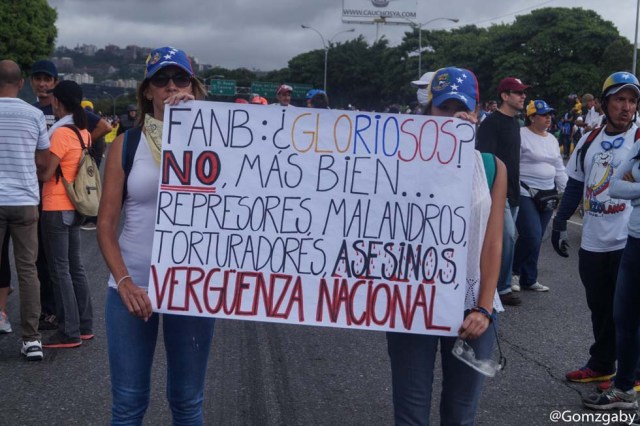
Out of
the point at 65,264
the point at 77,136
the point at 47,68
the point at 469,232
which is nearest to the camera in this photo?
the point at 469,232

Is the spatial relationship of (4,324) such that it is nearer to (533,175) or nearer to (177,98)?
(177,98)

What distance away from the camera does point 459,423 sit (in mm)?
3062

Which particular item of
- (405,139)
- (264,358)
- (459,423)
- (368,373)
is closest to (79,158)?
(264,358)

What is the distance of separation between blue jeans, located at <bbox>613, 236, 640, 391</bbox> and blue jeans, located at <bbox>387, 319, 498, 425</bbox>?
174 centimetres

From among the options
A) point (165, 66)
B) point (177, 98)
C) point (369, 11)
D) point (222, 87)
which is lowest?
point (177, 98)

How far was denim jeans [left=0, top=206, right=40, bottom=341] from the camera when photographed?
548cm

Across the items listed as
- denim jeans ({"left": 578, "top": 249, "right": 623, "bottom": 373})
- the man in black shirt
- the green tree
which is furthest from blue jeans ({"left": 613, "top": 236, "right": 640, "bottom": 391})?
the green tree

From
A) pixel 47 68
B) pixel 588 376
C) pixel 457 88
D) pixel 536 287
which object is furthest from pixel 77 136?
pixel 536 287

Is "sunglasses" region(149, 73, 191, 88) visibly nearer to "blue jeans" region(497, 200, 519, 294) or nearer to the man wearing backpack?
the man wearing backpack

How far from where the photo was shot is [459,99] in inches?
122

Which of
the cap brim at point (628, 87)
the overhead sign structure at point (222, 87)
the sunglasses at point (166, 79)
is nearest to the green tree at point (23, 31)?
the overhead sign structure at point (222, 87)

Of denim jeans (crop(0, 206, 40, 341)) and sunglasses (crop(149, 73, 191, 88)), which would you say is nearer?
sunglasses (crop(149, 73, 191, 88))

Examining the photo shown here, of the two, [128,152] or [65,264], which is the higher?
[128,152]

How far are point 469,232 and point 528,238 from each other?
508cm
